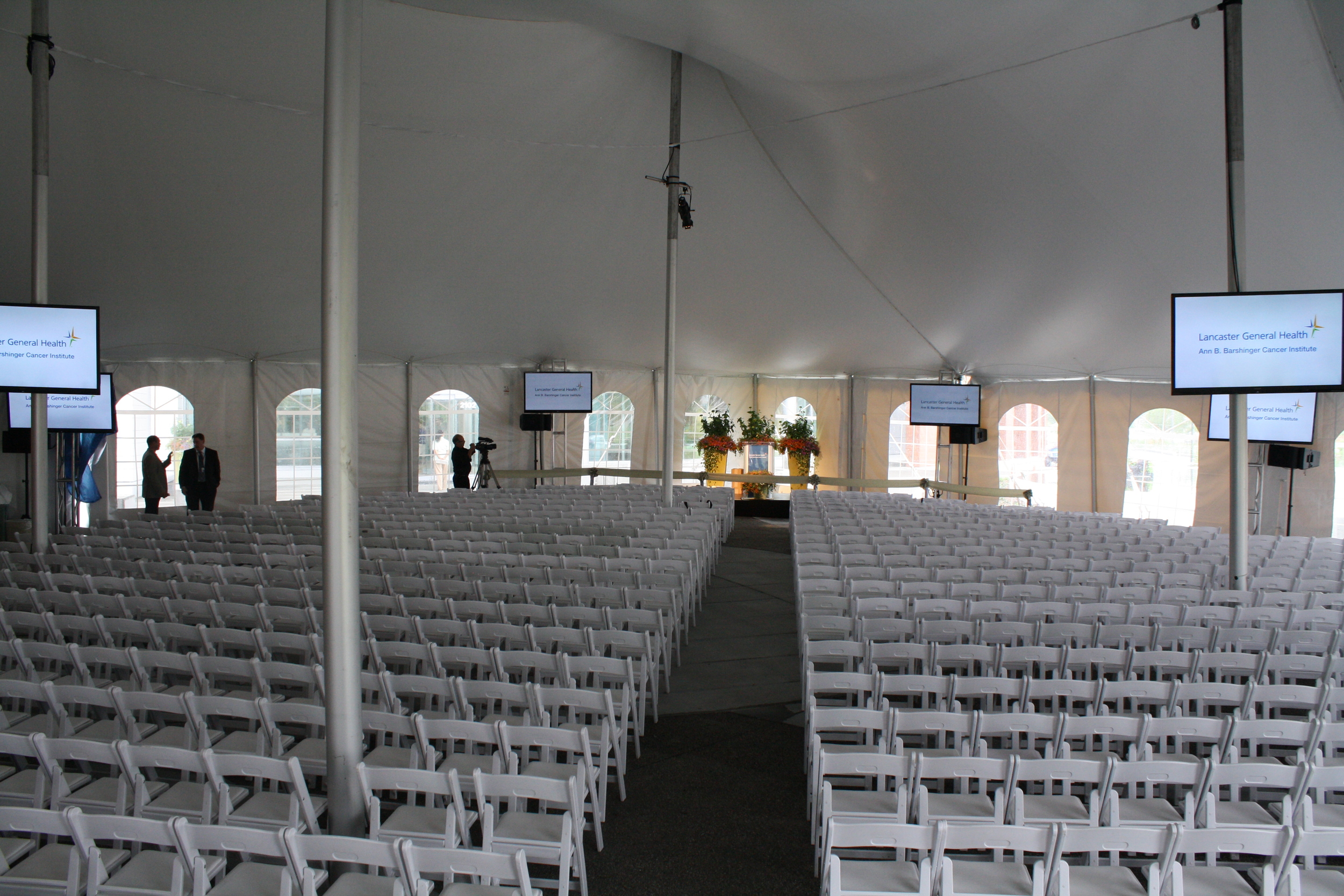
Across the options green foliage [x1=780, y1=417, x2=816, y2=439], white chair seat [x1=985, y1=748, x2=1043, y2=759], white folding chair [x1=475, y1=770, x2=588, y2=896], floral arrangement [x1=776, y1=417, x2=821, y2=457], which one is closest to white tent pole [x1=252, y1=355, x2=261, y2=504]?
floral arrangement [x1=776, y1=417, x2=821, y2=457]

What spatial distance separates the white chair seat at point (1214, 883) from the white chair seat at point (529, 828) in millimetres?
2381

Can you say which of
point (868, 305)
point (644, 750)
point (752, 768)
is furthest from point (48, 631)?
point (868, 305)

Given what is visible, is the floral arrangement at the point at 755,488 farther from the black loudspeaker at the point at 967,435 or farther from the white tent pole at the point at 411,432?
the white tent pole at the point at 411,432

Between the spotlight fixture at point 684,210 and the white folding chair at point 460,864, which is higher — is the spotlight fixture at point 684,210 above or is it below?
above

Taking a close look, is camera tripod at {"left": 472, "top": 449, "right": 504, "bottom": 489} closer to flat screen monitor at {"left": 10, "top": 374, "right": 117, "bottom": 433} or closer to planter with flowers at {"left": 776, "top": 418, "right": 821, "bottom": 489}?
planter with flowers at {"left": 776, "top": 418, "right": 821, "bottom": 489}

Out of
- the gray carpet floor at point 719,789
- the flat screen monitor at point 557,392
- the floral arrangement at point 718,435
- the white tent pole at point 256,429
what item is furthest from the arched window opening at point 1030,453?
the white tent pole at point 256,429

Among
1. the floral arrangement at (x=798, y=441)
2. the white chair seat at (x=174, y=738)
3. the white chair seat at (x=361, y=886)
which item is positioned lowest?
the white chair seat at (x=361, y=886)

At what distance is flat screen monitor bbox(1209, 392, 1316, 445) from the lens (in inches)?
526

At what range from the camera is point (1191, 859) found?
12.3ft

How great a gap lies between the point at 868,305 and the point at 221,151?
37.7ft

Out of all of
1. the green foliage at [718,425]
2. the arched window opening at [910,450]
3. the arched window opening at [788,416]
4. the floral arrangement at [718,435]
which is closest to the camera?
the floral arrangement at [718,435]

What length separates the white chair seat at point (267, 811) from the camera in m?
3.60

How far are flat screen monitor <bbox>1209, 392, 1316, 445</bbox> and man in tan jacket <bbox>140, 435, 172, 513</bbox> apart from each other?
17262 mm

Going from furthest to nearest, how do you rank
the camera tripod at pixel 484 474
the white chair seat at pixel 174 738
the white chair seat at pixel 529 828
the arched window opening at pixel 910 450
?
1. the arched window opening at pixel 910 450
2. the camera tripod at pixel 484 474
3. the white chair seat at pixel 174 738
4. the white chair seat at pixel 529 828
